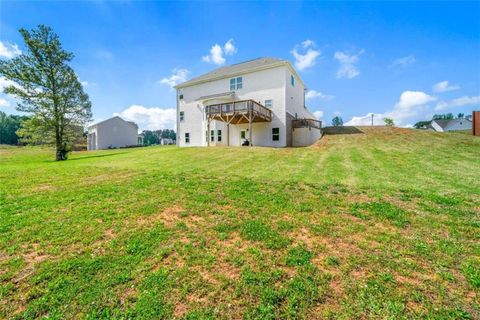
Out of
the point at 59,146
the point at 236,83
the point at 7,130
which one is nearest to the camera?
the point at 59,146

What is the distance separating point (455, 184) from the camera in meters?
6.72

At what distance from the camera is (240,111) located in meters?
17.8

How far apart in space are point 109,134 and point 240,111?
32.7 meters

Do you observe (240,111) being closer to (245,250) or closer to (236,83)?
(236,83)

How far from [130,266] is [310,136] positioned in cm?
2241

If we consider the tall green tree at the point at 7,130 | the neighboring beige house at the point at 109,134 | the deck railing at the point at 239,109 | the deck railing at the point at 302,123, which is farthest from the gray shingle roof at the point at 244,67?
the tall green tree at the point at 7,130

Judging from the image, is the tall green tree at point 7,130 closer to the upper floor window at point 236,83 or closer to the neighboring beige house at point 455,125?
the upper floor window at point 236,83

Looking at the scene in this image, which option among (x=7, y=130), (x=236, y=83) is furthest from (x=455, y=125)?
(x=7, y=130)

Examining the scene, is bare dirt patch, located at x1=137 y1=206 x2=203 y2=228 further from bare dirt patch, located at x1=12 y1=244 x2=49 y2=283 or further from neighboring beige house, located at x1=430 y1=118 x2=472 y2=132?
neighboring beige house, located at x1=430 y1=118 x2=472 y2=132

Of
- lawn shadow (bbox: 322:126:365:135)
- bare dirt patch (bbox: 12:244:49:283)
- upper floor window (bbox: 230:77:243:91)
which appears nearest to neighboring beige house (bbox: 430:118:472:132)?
lawn shadow (bbox: 322:126:365:135)

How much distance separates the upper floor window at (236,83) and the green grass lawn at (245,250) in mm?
16950

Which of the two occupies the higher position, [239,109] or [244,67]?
[244,67]

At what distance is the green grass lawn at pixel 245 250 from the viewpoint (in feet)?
8.24

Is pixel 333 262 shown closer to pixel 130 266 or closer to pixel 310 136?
pixel 130 266
